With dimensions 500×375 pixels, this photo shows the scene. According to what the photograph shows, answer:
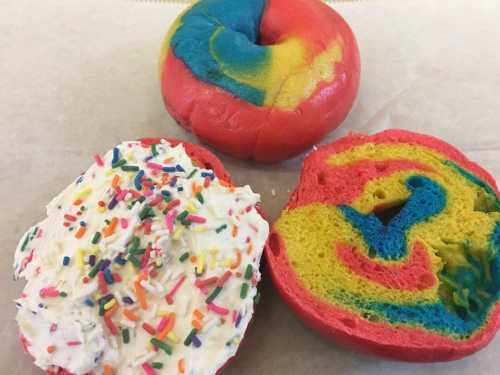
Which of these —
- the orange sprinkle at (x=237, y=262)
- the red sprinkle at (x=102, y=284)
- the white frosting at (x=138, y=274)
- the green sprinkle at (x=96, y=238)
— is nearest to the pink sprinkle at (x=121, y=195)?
the white frosting at (x=138, y=274)

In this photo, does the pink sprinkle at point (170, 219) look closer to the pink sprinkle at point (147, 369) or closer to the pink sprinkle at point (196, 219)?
the pink sprinkle at point (196, 219)

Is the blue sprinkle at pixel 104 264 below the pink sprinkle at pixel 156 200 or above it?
below

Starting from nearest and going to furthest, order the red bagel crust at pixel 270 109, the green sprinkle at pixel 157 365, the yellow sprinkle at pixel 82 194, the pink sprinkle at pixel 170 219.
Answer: the green sprinkle at pixel 157 365, the pink sprinkle at pixel 170 219, the yellow sprinkle at pixel 82 194, the red bagel crust at pixel 270 109

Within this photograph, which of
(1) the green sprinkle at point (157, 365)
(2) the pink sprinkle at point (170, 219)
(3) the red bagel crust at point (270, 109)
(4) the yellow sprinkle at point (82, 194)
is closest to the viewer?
(1) the green sprinkle at point (157, 365)

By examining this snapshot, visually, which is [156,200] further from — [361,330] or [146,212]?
[361,330]

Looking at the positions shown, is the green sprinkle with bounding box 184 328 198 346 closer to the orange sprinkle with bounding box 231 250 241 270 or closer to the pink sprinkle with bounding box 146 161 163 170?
the orange sprinkle with bounding box 231 250 241 270

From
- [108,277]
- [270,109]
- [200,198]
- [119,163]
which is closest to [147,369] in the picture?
[108,277]
